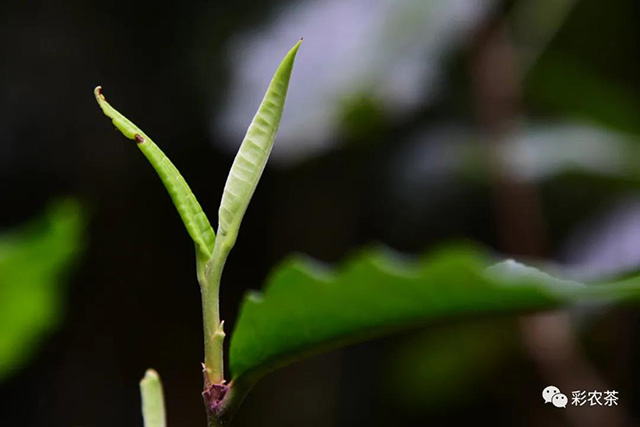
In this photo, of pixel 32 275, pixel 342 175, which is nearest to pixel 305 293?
pixel 32 275

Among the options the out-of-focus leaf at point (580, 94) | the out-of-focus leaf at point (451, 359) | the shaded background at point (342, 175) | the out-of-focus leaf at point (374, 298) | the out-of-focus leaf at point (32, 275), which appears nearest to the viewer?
the out-of-focus leaf at point (374, 298)

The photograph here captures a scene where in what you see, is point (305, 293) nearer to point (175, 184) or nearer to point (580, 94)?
point (175, 184)

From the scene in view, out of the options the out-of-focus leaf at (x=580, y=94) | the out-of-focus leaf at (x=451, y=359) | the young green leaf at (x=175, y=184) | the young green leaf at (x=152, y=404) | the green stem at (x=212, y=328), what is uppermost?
the out-of-focus leaf at (x=580, y=94)

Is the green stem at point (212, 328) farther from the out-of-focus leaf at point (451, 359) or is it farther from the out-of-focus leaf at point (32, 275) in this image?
the out-of-focus leaf at point (451, 359)

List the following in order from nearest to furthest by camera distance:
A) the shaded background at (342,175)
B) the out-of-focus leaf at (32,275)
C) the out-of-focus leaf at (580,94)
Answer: the out-of-focus leaf at (32,275)
the shaded background at (342,175)
the out-of-focus leaf at (580,94)

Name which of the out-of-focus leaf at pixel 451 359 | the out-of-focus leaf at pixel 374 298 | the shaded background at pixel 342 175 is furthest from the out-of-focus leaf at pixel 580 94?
the out-of-focus leaf at pixel 374 298

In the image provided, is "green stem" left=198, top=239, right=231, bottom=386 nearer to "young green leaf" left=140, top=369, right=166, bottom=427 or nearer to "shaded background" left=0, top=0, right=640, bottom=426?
"young green leaf" left=140, top=369, right=166, bottom=427

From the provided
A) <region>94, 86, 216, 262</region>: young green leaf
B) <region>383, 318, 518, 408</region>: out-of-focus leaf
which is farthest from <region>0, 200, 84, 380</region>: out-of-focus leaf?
<region>383, 318, 518, 408</region>: out-of-focus leaf
